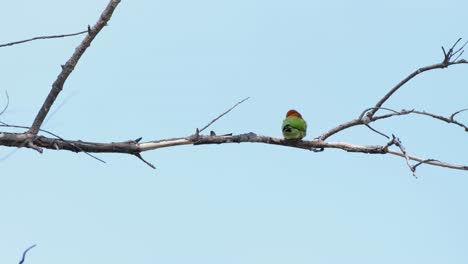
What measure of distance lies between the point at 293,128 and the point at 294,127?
27mm

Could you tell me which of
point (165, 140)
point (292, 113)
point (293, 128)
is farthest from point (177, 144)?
point (292, 113)

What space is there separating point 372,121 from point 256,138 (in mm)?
906

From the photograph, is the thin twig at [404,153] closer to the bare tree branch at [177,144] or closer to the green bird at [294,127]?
the bare tree branch at [177,144]

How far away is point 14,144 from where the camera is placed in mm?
4125

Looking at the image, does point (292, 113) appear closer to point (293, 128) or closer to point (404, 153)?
point (293, 128)

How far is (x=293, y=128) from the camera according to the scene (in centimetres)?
465

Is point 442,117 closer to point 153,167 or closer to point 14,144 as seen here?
point 153,167

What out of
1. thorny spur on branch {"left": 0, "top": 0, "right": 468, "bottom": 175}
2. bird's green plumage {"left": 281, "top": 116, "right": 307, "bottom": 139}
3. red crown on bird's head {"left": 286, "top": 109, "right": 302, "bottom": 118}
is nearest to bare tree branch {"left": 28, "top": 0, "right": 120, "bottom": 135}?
thorny spur on branch {"left": 0, "top": 0, "right": 468, "bottom": 175}

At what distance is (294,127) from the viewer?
4676 mm

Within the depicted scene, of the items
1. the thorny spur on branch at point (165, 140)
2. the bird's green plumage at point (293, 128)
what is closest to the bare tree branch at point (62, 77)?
the thorny spur on branch at point (165, 140)

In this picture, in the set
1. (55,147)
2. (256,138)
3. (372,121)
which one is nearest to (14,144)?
(55,147)

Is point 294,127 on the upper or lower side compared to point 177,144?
upper

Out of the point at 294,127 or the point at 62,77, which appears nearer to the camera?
the point at 62,77

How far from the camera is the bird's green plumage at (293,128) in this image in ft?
15.2
